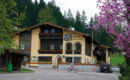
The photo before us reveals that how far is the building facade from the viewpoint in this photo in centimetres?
5012

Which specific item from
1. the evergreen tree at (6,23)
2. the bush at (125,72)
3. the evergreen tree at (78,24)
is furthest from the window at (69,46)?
the evergreen tree at (78,24)

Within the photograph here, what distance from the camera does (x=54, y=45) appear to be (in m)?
50.8

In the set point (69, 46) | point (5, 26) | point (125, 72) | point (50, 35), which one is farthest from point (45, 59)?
point (125, 72)

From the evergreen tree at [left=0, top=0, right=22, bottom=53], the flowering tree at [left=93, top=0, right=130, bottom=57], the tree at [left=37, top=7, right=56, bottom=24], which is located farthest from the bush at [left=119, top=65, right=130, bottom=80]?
the tree at [left=37, top=7, right=56, bottom=24]

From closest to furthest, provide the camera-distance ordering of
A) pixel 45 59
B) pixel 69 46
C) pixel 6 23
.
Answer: pixel 6 23 → pixel 45 59 → pixel 69 46

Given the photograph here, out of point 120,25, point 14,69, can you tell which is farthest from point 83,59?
point 120,25

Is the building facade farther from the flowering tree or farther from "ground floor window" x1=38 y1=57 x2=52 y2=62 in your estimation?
the flowering tree

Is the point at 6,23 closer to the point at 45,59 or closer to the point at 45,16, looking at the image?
the point at 45,59

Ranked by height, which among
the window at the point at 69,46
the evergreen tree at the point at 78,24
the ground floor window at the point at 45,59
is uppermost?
the evergreen tree at the point at 78,24

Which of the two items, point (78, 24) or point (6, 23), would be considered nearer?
point (6, 23)

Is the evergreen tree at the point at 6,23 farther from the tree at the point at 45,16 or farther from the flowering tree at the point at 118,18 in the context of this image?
the tree at the point at 45,16

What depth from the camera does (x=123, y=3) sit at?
7016mm

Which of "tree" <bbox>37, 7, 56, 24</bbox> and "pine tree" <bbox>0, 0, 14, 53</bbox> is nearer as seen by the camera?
"pine tree" <bbox>0, 0, 14, 53</bbox>

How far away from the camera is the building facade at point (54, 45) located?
50125 millimetres
